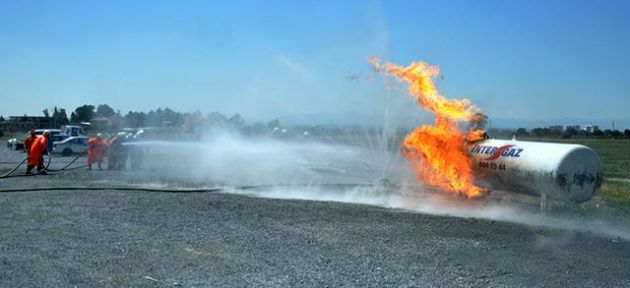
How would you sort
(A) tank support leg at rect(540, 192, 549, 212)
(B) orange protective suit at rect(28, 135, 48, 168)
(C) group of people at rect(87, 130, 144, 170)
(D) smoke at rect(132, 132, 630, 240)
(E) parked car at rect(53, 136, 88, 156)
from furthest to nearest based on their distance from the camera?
(E) parked car at rect(53, 136, 88, 156) < (C) group of people at rect(87, 130, 144, 170) < (B) orange protective suit at rect(28, 135, 48, 168) < (A) tank support leg at rect(540, 192, 549, 212) < (D) smoke at rect(132, 132, 630, 240)

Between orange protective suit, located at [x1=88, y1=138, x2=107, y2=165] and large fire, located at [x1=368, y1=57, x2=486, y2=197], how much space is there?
17792mm

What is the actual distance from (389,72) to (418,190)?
168 inches

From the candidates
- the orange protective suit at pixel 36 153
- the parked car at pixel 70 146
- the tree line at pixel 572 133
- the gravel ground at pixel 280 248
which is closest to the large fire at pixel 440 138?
the gravel ground at pixel 280 248

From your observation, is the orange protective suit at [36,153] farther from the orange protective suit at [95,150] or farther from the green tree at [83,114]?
the green tree at [83,114]

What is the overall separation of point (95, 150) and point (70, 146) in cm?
1595

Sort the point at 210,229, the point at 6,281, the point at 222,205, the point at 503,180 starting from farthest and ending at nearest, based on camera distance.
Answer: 1. the point at 503,180
2. the point at 222,205
3. the point at 210,229
4. the point at 6,281

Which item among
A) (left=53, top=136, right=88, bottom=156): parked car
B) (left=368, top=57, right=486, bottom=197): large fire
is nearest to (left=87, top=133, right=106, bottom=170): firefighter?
(left=53, top=136, right=88, bottom=156): parked car

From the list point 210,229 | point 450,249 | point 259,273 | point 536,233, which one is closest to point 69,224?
point 210,229

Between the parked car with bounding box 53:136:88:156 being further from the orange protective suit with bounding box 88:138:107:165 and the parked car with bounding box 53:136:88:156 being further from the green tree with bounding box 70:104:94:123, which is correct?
the green tree with bounding box 70:104:94:123

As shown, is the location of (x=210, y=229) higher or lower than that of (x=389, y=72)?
lower

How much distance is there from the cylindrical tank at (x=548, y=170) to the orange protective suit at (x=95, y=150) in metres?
20.5

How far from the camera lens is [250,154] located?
40562mm

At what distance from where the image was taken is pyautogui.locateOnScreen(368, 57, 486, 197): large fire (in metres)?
18.1

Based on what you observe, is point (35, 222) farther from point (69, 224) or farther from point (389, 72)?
point (389, 72)
